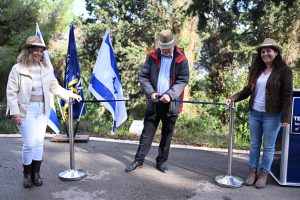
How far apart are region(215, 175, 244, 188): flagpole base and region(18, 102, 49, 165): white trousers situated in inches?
87.3

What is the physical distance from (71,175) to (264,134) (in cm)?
243

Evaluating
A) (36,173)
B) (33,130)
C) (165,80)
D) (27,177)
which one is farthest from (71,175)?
(165,80)

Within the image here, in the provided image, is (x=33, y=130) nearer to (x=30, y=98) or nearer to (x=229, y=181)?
(x=30, y=98)

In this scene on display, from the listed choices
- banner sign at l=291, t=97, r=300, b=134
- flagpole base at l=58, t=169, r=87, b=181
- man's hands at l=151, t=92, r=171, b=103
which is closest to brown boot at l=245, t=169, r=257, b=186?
banner sign at l=291, t=97, r=300, b=134

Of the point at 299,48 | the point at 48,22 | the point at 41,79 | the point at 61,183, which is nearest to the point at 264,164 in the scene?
the point at 61,183

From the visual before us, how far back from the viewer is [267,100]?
392 centimetres

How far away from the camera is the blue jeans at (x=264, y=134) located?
398 cm

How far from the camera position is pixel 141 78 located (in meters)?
4.48

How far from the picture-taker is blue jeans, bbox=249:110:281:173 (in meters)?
3.98

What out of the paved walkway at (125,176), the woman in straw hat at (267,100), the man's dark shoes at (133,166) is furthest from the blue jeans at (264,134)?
the man's dark shoes at (133,166)

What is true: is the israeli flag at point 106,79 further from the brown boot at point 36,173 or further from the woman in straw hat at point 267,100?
the woman in straw hat at point 267,100

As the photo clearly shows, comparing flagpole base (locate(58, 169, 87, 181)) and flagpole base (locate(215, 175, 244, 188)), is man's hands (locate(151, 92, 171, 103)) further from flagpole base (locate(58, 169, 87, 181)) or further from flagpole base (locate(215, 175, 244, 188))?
flagpole base (locate(58, 169, 87, 181))

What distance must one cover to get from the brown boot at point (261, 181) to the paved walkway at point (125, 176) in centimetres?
7

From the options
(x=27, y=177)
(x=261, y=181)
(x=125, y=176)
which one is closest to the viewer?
(x=27, y=177)
